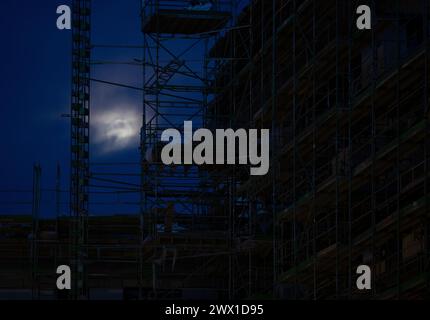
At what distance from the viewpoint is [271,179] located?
3052 cm

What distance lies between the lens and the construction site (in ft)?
80.3

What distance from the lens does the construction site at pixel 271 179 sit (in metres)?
24.5

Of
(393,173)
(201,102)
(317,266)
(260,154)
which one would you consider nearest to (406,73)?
(393,173)

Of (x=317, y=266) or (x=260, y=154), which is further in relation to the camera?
(x=260, y=154)

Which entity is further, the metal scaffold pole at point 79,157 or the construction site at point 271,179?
the metal scaffold pole at point 79,157

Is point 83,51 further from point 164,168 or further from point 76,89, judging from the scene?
point 164,168

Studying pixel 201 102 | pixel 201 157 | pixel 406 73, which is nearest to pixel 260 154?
pixel 201 157

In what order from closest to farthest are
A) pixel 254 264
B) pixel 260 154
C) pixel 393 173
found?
pixel 393 173 → pixel 260 154 → pixel 254 264

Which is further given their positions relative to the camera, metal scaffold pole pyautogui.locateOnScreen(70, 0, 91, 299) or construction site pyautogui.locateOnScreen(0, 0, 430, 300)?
metal scaffold pole pyautogui.locateOnScreen(70, 0, 91, 299)

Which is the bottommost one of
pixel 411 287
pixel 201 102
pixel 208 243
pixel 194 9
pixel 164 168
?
pixel 411 287

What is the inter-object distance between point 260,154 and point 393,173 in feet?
23.5

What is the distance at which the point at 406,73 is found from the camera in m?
23.1

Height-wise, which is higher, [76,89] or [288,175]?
[76,89]

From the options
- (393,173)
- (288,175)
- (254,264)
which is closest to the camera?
(393,173)
